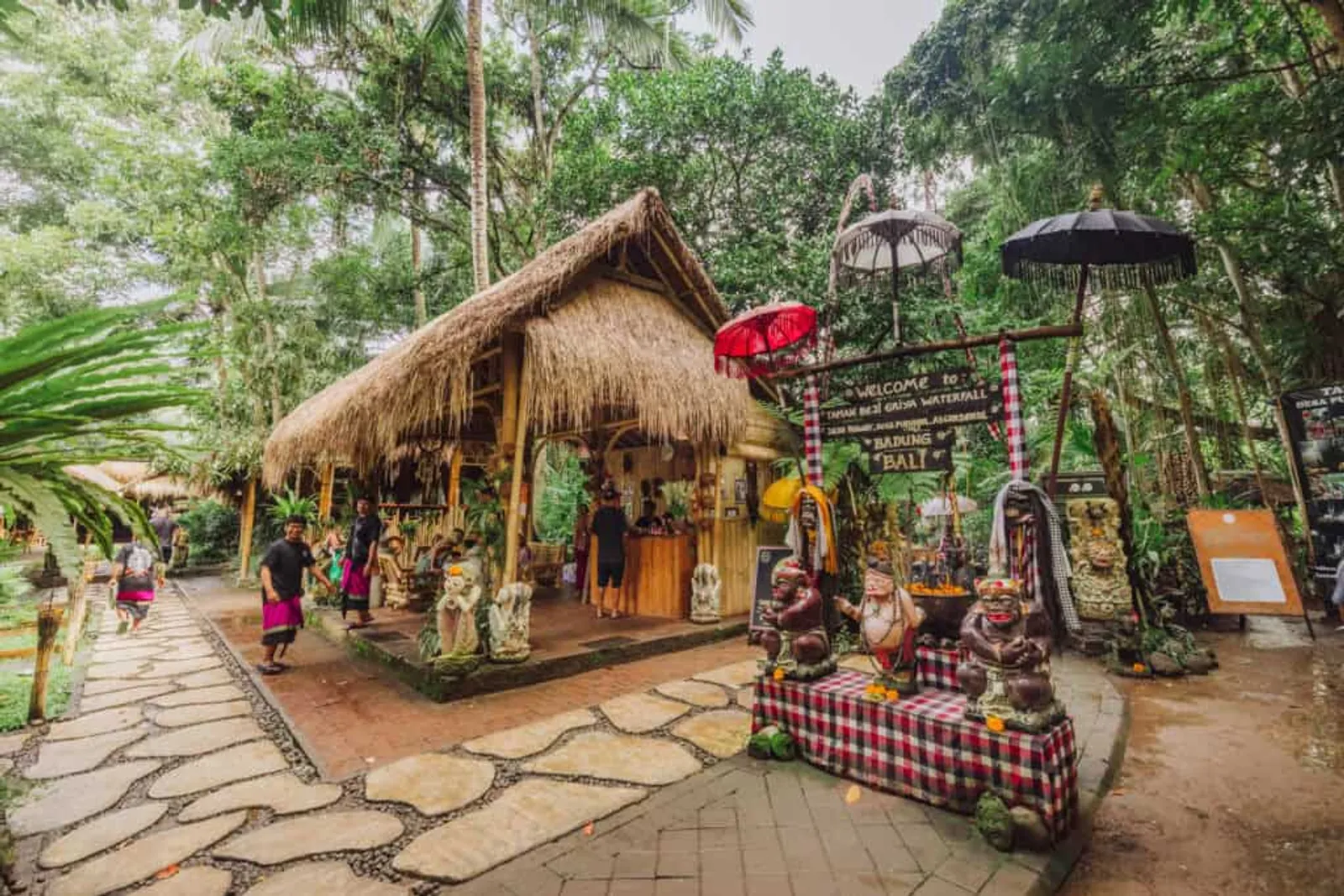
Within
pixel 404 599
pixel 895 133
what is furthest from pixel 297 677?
pixel 895 133

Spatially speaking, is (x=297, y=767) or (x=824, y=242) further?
(x=824, y=242)

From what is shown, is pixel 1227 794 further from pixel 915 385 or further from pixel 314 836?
pixel 314 836

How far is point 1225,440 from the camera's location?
991 centimetres

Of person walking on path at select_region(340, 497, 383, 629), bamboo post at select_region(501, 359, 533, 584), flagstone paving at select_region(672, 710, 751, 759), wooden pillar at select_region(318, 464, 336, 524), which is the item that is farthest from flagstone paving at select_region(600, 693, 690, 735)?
wooden pillar at select_region(318, 464, 336, 524)

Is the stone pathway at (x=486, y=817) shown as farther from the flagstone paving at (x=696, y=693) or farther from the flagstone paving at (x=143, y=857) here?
the flagstone paving at (x=696, y=693)

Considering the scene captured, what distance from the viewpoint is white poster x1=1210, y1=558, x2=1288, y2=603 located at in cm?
631

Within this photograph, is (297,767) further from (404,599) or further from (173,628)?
(173,628)

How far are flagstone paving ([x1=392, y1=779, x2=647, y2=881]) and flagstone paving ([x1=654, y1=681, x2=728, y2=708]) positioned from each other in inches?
62.0

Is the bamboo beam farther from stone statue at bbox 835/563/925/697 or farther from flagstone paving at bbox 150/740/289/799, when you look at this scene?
flagstone paving at bbox 150/740/289/799

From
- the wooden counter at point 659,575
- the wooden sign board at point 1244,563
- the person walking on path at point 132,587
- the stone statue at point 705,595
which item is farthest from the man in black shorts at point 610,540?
the wooden sign board at point 1244,563

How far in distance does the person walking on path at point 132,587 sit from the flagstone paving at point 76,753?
16.7 ft

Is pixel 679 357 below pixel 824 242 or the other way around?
below

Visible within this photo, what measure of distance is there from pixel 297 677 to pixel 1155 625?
8.54 meters

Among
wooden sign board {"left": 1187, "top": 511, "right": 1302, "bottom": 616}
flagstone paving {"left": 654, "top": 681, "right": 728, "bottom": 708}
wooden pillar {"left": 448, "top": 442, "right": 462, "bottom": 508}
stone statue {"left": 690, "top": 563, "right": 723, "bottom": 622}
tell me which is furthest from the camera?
wooden pillar {"left": 448, "top": 442, "right": 462, "bottom": 508}
